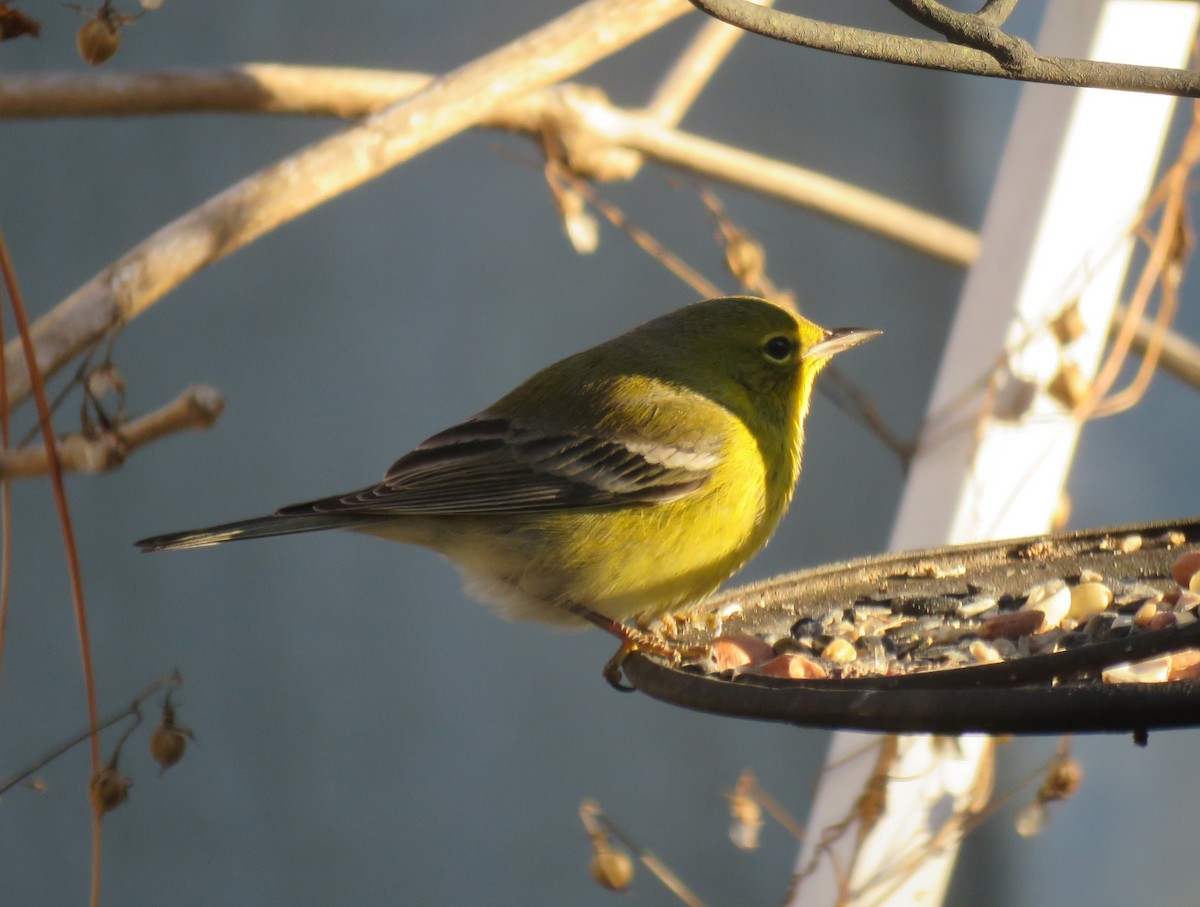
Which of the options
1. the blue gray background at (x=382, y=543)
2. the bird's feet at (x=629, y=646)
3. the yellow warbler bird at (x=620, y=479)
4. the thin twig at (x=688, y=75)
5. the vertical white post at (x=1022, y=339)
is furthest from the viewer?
the blue gray background at (x=382, y=543)

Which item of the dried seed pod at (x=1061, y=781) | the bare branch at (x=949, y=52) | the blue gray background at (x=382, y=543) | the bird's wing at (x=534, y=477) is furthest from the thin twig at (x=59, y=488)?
the blue gray background at (x=382, y=543)

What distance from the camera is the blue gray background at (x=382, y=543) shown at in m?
5.45

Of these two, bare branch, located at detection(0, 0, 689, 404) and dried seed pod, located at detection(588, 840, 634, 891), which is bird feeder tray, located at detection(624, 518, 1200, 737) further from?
bare branch, located at detection(0, 0, 689, 404)

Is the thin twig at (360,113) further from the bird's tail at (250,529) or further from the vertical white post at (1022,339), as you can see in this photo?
the bird's tail at (250,529)

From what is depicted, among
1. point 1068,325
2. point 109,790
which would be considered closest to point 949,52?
point 109,790

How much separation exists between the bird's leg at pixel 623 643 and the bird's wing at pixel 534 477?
278 millimetres

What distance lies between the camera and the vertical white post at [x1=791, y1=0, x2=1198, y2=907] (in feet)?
10.9

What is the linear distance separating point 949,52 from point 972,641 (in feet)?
4.06

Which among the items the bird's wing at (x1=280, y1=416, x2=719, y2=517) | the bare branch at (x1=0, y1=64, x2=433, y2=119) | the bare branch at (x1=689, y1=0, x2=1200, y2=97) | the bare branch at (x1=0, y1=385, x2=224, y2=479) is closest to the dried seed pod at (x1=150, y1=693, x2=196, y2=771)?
the bare branch at (x1=0, y1=385, x2=224, y2=479)

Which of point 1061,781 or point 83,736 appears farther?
point 1061,781

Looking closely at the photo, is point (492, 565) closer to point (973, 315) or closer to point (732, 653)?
point (732, 653)

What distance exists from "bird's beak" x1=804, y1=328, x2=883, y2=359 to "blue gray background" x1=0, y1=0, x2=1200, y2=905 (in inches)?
111

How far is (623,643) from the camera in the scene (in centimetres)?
294

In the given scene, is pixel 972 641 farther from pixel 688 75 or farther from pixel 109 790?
pixel 688 75
